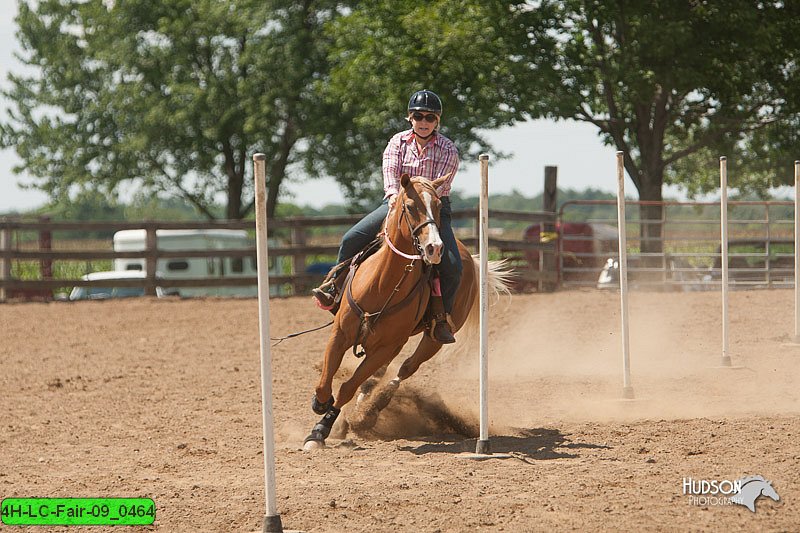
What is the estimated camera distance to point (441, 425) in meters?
8.11

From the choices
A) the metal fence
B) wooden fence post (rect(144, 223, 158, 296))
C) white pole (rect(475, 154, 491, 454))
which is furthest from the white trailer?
white pole (rect(475, 154, 491, 454))

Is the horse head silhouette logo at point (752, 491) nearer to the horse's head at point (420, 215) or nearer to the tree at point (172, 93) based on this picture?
the horse's head at point (420, 215)

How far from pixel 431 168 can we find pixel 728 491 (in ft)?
11.2

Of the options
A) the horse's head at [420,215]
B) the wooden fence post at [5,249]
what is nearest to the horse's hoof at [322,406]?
the horse's head at [420,215]

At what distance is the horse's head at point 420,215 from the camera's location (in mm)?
6484

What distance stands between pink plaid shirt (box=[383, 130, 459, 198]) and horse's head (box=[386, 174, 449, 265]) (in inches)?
18.0

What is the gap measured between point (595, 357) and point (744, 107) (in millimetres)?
15519

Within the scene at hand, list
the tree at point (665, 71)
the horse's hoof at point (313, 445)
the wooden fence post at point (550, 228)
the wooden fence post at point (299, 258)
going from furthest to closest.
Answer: the tree at point (665, 71) → the wooden fence post at point (299, 258) → the wooden fence post at point (550, 228) → the horse's hoof at point (313, 445)

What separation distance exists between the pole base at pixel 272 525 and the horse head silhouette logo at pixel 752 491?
2.23 meters

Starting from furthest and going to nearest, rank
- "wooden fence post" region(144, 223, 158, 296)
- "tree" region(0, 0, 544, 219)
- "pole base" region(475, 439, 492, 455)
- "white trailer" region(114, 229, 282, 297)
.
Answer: "tree" region(0, 0, 544, 219) → "white trailer" region(114, 229, 282, 297) → "wooden fence post" region(144, 223, 158, 296) → "pole base" region(475, 439, 492, 455)

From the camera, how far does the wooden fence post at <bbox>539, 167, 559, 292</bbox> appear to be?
19172 millimetres

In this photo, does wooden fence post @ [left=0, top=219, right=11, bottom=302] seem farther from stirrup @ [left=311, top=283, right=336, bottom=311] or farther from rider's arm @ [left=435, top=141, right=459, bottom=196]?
rider's arm @ [left=435, top=141, right=459, bottom=196]

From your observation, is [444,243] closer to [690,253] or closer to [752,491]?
[752,491]

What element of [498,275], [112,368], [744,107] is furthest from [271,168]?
[498,275]
